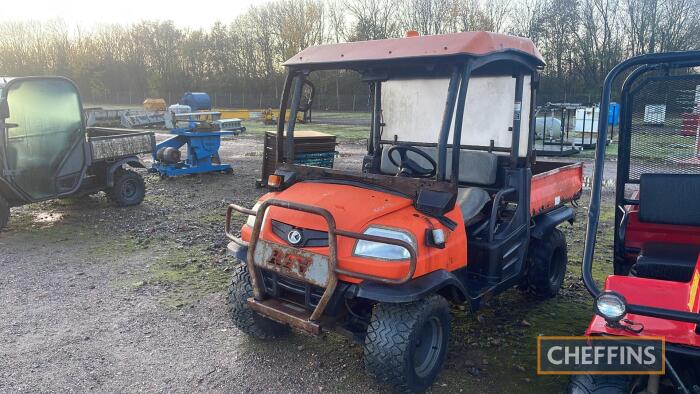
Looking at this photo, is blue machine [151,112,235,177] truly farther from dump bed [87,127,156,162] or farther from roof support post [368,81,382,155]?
roof support post [368,81,382,155]

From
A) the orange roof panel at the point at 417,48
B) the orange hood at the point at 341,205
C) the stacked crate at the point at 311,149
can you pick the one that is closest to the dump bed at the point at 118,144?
the stacked crate at the point at 311,149

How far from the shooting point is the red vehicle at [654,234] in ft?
7.78

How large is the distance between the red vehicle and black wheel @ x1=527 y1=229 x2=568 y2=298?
2.94ft

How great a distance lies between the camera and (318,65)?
373 centimetres

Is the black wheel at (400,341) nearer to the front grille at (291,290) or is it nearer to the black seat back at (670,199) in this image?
the front grille at (291,290)

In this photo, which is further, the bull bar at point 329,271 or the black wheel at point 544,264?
the black wheel at point 544,264

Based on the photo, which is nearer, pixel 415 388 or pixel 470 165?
pixel 415 388

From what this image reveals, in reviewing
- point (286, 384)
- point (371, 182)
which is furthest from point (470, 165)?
point (286, 384)

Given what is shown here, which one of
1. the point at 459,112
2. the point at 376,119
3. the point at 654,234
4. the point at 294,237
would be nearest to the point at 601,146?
the point at 459,112

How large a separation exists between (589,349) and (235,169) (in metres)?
10.8

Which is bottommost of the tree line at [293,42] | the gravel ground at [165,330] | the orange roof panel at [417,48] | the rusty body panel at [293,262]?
the gravel ground at [165,330]

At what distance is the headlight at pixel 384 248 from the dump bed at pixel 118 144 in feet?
20.3

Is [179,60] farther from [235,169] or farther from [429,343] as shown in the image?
[429,343]

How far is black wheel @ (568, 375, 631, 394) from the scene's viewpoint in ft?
8.03
